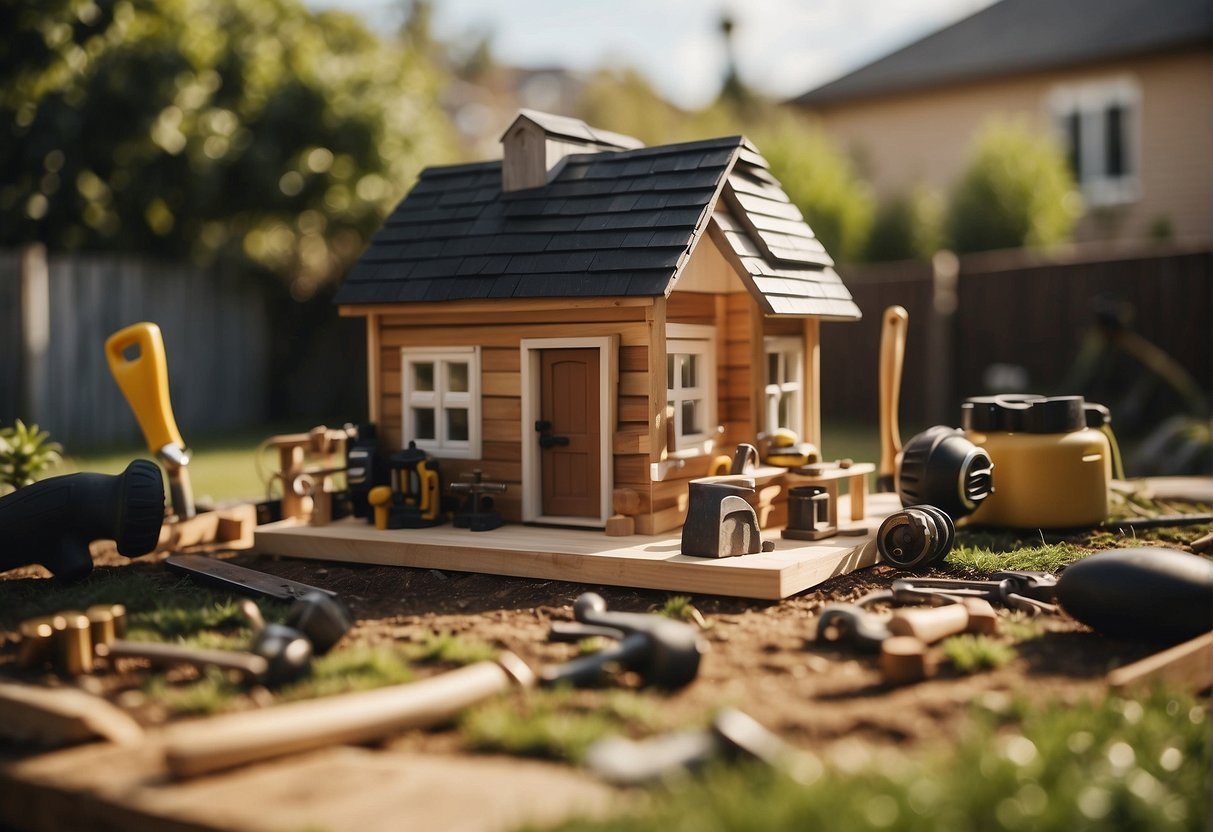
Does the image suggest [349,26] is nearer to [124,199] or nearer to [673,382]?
[124,199]

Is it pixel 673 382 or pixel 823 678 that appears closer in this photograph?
pixel 823 678

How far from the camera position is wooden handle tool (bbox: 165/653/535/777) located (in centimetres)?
398

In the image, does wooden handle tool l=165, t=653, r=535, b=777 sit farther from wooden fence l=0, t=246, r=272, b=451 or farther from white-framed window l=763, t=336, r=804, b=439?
wooden fence l=0, t=246, r=272, b=451

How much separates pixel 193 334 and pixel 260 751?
13.6m

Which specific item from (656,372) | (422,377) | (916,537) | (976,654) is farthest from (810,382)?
(976,654)

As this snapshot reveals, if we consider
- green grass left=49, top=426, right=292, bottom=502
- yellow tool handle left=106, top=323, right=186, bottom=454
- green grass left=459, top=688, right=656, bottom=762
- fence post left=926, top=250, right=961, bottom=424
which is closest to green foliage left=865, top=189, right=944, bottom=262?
fence post left=926, top=250, right=961, bottom=424

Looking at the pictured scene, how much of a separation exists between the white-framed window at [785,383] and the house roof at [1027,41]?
648 inches

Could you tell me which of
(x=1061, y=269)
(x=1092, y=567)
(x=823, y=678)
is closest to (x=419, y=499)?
(x=823, y=678)

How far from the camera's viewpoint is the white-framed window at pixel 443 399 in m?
8.41

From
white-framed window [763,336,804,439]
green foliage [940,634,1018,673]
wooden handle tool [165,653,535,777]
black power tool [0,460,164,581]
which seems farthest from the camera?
white-framed window [763,336,804,439]

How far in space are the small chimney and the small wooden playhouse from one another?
15mm

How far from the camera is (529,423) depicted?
8117 mm

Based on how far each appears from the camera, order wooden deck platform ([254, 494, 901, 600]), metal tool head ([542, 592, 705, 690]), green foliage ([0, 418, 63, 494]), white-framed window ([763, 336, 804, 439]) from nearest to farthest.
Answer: metal tool head ([542, 592, 705, 690]), wooden deck platform ([254, 494, 901, 600]), green foliage ([0, 418, 63, 494]), white-framed window ([763, 336, 804, 439])

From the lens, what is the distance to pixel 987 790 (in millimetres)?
3629
